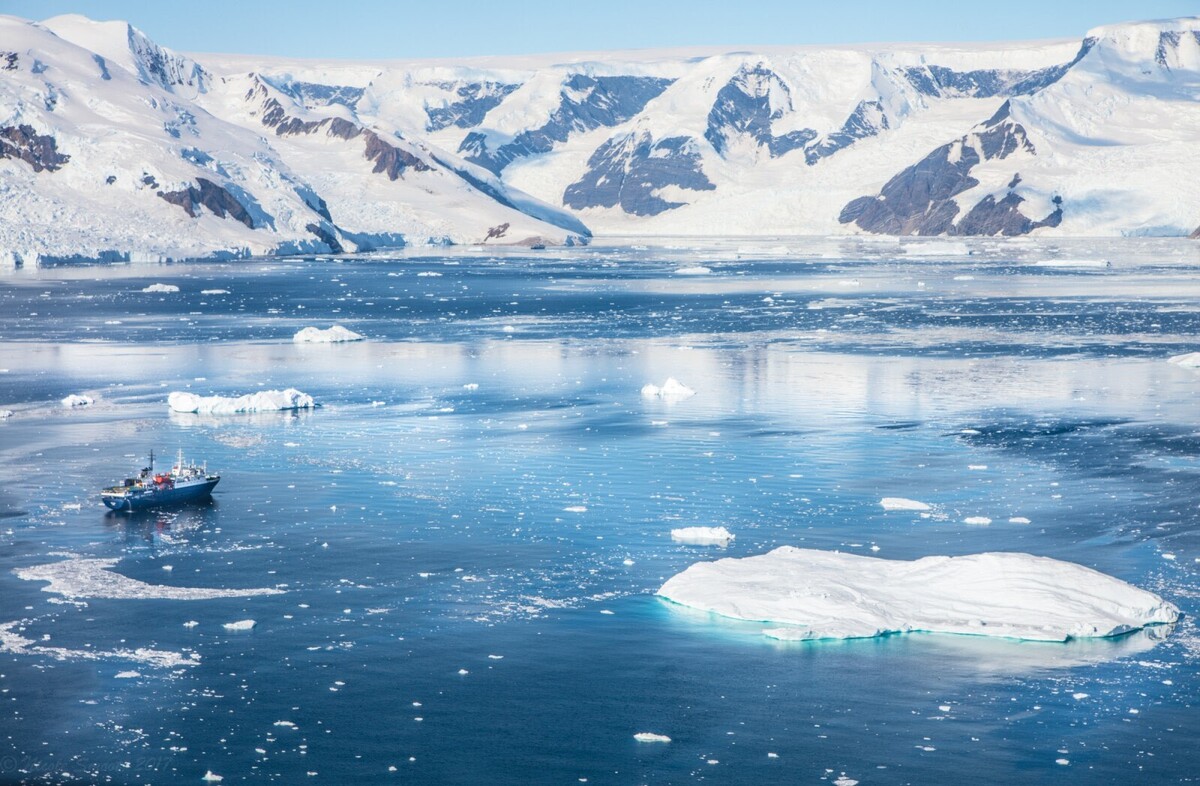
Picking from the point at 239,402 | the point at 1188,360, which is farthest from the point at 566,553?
the point at 1188,360

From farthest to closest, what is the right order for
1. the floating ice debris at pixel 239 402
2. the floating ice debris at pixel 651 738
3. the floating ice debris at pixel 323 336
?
the floating ice debris at pixel 323 336
the floating ice debris at pixel 239 402
the floating ice debris at pixel 651 738

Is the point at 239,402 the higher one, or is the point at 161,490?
the point at 239,402

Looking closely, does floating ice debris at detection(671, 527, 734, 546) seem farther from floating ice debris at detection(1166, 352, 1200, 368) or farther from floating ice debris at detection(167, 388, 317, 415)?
floating ice debris at detection(1166, 352, 1200, 368)

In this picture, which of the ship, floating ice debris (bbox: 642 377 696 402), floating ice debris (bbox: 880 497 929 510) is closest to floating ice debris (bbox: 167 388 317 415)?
floating ice debris (bbox: 642 377 696 402)

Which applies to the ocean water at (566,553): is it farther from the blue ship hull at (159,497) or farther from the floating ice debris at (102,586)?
the blue ship hull at (159,497)

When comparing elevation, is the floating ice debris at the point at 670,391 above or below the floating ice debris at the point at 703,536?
above

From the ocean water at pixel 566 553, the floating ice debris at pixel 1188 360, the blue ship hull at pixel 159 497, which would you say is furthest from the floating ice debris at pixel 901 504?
the floating ice debris at pixel 1188 360

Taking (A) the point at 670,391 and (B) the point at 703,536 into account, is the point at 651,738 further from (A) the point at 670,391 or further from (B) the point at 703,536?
(A) the point at 670,391

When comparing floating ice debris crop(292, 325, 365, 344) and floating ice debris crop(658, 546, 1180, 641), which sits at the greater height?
floating ice debris crop(292, 325, 365, 344)
